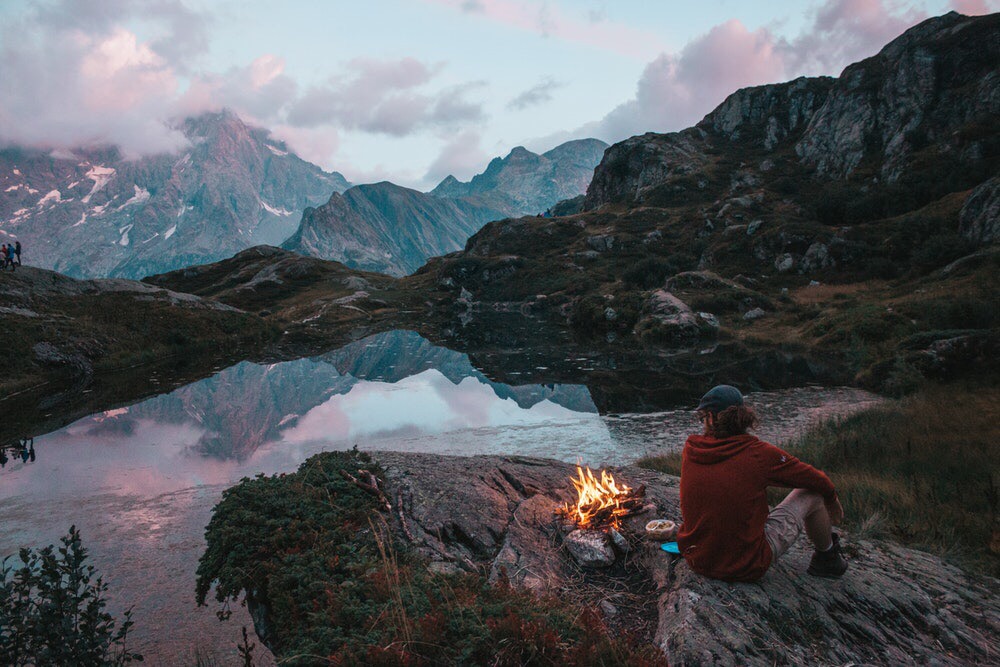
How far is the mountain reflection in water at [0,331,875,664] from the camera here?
990cm

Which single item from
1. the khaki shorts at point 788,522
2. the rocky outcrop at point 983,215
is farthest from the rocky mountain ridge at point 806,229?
the khaki shorts at point 788,522

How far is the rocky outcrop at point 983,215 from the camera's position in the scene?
1403 inches

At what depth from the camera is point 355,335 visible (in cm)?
5797

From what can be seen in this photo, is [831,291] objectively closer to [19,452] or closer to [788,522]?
[788,522]

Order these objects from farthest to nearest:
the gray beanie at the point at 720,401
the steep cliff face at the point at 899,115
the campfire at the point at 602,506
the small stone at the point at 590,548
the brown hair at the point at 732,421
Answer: the steep cliff face at the point at 899,115
the campfire at the point at 602,506
the small stone at the point at 590,548
the gray beanie at the point at 720,401
the brown hair at the point at 732,421

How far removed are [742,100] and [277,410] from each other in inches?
5086

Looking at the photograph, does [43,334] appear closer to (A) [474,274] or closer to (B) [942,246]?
(B) [942,246]

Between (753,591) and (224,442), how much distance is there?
1982cm

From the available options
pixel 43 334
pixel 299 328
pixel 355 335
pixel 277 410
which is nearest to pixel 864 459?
pixel 277 410

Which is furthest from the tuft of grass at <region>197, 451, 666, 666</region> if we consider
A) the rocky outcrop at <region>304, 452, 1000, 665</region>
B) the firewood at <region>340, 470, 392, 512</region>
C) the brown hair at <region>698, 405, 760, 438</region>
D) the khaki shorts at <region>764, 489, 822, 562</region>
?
the brown hair at <region>698, 405, 760, 438</region>

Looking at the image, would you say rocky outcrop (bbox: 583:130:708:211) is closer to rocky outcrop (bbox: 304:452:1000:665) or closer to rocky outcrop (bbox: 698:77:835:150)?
rocky outcrop (bbox: 698:77:835:150)

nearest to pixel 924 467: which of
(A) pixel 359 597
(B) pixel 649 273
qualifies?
(A) pixel 359 597

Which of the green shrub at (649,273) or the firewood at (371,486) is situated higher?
the green shrub at (649,273)

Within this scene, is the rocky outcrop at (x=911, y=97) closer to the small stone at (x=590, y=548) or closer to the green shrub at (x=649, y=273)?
the green shrub at (x=649, y=273)
